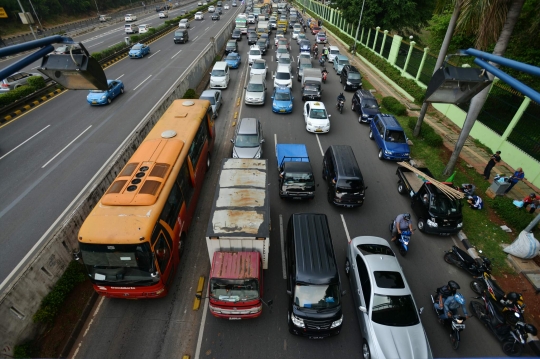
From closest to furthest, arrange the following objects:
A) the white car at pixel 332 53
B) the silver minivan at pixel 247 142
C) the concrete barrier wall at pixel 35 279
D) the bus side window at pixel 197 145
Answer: the concrete barrier wall at pixel 35 279 → the bus side window at pixel 197 145 → the silver minivan at pixel 247 142 → the white car at pixel 332 53

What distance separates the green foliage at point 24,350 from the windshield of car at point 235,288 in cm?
487

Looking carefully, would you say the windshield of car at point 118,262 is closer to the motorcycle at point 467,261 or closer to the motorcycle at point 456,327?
the motorcycle at point 456,327

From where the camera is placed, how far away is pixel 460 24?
1259 centimetres

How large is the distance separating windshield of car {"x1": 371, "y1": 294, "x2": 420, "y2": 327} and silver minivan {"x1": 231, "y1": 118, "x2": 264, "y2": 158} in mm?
9102

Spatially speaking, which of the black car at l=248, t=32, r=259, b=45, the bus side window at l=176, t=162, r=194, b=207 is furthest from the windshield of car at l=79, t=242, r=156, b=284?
the black car at l=248, t=32, r=259, b=45

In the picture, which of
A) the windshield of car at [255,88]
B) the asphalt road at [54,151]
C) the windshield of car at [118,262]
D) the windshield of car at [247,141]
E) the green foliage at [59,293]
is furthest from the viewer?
the windshield of car at [255,88]

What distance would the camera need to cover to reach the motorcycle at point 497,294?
8.20 m

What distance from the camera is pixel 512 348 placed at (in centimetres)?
788

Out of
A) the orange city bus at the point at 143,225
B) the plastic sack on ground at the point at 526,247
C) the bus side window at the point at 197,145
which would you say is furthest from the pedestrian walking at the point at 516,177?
the orange city bus at the point at 143,225

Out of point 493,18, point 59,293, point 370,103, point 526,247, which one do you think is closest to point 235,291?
point 59,293

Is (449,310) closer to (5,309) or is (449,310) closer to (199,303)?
(199,303)

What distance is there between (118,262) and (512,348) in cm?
1176

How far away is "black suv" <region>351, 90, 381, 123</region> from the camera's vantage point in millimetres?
19734

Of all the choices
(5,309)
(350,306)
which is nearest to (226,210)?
(350,306)
